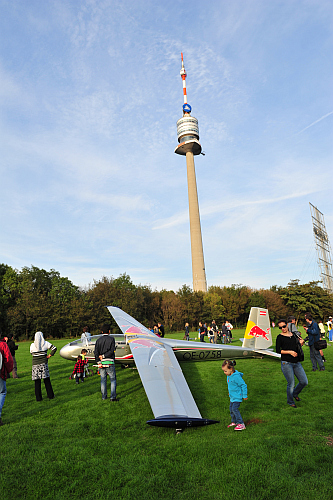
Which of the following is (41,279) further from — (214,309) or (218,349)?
(218,349)

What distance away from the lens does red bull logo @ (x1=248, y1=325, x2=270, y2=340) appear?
519 inches

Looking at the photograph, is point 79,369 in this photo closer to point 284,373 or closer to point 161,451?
point 161,451

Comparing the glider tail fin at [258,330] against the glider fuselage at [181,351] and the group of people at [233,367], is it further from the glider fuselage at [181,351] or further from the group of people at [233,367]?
the group of people at [233,367]

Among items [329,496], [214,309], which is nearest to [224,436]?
[329,496]

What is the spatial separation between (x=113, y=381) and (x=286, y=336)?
5057 mm

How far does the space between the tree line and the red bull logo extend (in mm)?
37463

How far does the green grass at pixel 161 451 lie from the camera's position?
3.93m

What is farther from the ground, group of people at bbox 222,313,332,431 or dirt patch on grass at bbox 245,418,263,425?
group of people at bbox 222,313,332,431

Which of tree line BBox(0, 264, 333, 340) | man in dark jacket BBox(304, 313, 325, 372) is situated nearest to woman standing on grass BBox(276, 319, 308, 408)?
man in dark jacket BBox(304, 313, 325, 372)

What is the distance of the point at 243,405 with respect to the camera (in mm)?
7492

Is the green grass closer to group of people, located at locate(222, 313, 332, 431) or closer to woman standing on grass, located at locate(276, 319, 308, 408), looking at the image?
group of people, located at locate(222, 313, 332, 431)

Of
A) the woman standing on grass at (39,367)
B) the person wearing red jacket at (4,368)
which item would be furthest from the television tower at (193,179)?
the person wearing red jacket at (4,368)

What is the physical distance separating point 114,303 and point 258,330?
42.4 meters

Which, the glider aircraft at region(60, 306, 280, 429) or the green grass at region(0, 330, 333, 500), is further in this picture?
the glider aircraft at region(60, 306, 280, 429)
